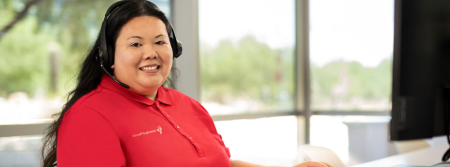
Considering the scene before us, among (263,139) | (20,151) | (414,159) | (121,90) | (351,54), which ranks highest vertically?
(121,90)

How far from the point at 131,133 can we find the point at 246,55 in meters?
2.61

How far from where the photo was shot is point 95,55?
1.25 metres

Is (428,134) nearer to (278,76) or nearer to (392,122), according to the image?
(392,122)

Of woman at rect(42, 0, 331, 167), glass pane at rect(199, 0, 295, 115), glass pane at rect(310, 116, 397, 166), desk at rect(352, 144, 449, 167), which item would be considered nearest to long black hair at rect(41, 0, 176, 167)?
woman at rect(42, 0, 331, 167)

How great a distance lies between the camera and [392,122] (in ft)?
3.83

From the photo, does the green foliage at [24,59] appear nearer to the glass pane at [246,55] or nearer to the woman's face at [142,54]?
the glass pane at [246,55]

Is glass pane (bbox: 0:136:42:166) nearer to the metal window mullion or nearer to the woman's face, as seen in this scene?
the woman's face

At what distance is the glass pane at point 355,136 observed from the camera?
3379mm

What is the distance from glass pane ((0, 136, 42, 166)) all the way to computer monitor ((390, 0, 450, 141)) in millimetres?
2063

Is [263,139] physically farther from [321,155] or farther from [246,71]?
[321,155]

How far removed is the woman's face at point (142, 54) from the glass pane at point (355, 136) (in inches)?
97.7

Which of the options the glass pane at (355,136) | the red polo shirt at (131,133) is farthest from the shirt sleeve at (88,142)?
the glass pane at (355,136)

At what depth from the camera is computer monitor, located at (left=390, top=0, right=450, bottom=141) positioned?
1.15 metres

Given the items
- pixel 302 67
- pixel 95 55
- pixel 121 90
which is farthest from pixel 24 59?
pixel 302 67
